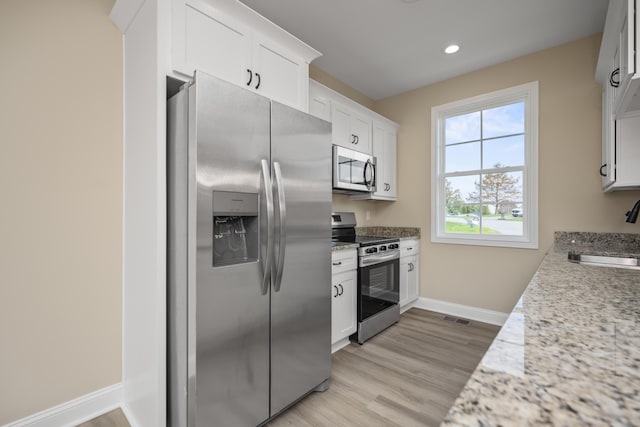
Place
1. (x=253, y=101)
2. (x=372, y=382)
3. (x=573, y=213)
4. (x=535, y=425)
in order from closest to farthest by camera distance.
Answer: (x=535, y=425)
(x=253, y=101)
(x=372, y=382)
(x=573, y=213)

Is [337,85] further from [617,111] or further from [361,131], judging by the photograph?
[617,111]

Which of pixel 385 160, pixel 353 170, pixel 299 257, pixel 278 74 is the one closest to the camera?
pixel 299 257

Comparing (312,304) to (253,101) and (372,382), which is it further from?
(253,101)

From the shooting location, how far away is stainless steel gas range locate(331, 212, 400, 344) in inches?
109

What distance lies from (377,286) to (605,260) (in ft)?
5.61

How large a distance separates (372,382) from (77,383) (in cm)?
190

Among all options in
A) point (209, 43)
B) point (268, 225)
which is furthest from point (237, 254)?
point (209, 43)

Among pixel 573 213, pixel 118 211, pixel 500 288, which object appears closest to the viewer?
pixel 118 211

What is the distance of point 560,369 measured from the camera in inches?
21.2

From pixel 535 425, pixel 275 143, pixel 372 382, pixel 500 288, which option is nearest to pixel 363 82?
pixel 275 143

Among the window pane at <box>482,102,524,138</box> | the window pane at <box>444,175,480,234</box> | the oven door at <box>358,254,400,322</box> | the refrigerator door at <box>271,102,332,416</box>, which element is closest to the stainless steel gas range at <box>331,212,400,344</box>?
the oven door at <box>358,254,400,322</box>

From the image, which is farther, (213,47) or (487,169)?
(487,169)

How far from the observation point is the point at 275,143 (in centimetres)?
171

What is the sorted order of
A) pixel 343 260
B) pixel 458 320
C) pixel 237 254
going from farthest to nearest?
1. pixel 458 320
2. pixel 343 260
3. pixel 237 254
